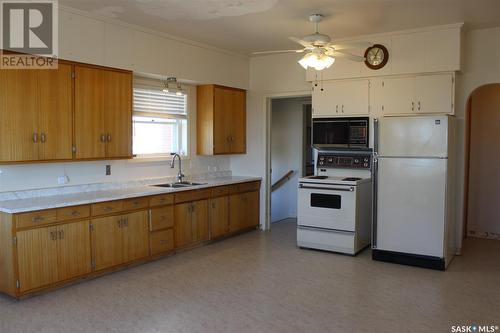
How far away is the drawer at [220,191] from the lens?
5.92 m

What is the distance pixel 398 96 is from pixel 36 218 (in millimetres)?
4296

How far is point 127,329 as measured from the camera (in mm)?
3287

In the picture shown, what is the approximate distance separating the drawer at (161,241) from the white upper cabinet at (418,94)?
311 centimetres

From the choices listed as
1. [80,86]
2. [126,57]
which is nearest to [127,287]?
[80,86]

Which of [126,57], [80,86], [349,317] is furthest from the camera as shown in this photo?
[126,57]

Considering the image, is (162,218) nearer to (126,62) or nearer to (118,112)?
(118,112)

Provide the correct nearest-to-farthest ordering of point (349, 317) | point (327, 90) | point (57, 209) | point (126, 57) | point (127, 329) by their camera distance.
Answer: point (127, 329)
point (349, 317)
point (57, 209)
point (126, 57)
point (327, 90)

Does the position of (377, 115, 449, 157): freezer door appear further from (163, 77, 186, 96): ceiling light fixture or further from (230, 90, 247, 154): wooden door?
(163, 77, 186, 96): ceiling light fixture

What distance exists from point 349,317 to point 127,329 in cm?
177

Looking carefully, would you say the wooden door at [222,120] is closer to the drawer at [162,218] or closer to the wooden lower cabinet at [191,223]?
the wooden lower cabinet at [191,223]

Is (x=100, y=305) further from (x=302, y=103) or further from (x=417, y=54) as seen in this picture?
(x=302, y=103)

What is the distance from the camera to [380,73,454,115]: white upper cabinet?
202 inches

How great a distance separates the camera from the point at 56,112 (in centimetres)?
425

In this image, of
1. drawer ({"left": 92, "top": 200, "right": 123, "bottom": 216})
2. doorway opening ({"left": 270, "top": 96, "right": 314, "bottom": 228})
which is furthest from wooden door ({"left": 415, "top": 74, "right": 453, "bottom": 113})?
drawer ({"left": 92, "top": 200, "right": 123, "bottom": 216})
